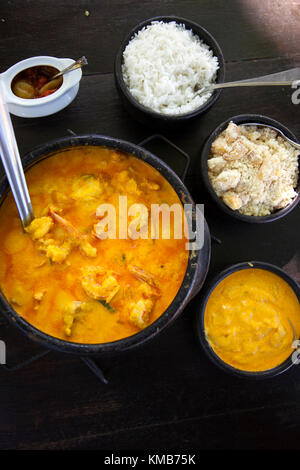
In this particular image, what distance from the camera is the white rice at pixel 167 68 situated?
5.97 feet

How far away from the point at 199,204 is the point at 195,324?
0.51m

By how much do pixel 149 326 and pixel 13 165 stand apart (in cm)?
65

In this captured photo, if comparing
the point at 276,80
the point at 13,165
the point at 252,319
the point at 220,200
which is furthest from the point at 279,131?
the point at 13,165

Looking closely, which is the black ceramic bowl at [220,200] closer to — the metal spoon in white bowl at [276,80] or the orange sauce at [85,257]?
the metal spoon in white bowl at [276,80]

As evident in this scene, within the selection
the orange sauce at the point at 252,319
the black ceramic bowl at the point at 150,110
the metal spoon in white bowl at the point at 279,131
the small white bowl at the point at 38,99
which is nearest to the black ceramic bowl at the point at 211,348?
the orange sauce at the point at 252,319

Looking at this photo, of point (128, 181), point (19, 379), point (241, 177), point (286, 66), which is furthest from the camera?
point (286, 66)

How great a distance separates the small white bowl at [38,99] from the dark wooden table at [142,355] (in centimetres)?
19

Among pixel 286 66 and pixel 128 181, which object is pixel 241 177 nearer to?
pixel 128 181

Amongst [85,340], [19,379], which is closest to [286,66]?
[85,340]

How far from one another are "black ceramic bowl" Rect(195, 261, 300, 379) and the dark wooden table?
147mm

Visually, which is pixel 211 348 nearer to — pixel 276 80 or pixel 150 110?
pixel 150 110

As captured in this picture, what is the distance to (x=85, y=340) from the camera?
151 centimetres

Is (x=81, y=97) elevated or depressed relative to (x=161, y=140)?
elevated

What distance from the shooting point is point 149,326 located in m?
1.43
